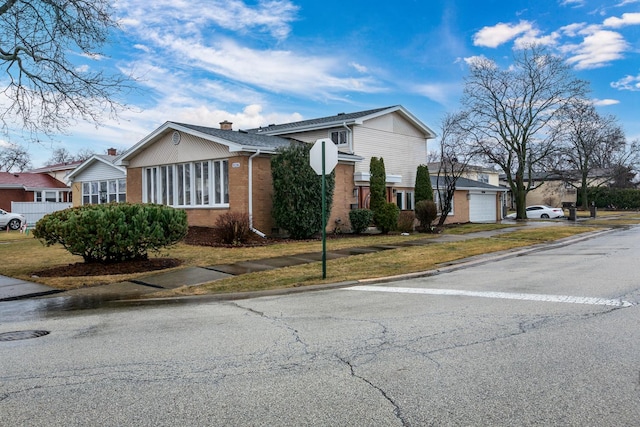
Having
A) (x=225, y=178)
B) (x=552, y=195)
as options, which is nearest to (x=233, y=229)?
(x=225, y=178)

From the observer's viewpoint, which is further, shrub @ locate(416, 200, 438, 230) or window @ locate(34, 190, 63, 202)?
window @ locate(34, 190, 63, 202)

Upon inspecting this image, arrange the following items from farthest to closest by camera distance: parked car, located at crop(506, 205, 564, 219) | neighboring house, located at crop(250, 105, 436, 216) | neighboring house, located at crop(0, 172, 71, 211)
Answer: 1. parked car, located at crop(506, 205, 564, 219)
2. neighboring house, located at crop(0, 172, 71, 211)
3. neighboring house, located at crop(250, 105, 436, 216)

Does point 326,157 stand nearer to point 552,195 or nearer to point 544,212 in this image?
point 544,212

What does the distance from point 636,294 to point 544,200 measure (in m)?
64.0

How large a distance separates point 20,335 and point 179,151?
16815 millimetres

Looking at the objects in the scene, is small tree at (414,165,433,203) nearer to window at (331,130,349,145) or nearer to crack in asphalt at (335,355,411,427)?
window at (331,130,349,145)

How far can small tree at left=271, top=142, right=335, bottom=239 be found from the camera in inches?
742

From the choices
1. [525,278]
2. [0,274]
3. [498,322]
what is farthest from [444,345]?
[0,274]

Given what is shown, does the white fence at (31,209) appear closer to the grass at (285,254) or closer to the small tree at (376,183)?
the grass at (285,254)

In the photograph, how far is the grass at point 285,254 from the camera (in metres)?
10.0

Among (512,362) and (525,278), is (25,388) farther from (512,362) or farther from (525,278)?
(525,278)

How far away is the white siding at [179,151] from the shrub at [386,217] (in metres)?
8.02

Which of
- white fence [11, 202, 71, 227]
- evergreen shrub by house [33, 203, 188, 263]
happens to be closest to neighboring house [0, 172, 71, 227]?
white fence [11, 202, 71, 227]

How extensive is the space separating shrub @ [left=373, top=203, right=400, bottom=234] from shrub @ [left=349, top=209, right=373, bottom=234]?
82 centimetres
